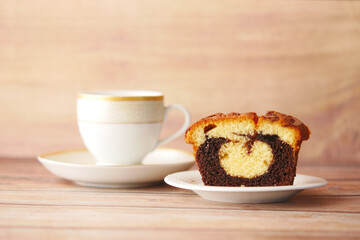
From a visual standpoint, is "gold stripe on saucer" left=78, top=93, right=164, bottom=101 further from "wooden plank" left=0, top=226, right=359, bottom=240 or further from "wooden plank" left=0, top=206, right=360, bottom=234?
"wooden plank" left=0, top=226, right=359, bottom=240

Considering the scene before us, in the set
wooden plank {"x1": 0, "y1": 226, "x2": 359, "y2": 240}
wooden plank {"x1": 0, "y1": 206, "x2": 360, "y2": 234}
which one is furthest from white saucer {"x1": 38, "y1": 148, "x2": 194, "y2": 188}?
wooden plank {"x1": 0, "y1": 226, "x2": 359, "y2": 240}

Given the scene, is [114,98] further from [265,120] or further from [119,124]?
[265,120]

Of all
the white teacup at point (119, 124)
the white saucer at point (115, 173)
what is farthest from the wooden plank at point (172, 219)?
the white teacup at point (119, 124)

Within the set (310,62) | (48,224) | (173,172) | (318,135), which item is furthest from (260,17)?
(48,224)

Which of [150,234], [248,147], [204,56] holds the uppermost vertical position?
[204,56]

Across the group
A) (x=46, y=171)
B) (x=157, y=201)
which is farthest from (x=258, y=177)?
(x=46, y=171)

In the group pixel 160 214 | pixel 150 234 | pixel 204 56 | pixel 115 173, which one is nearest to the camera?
pixel 150 234

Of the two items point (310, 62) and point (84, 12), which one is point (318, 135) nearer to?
point (310, 62)
